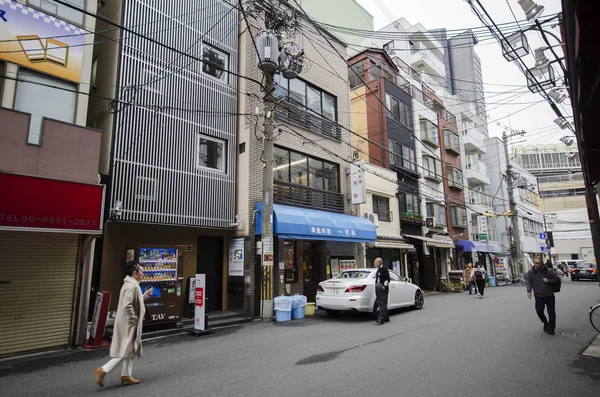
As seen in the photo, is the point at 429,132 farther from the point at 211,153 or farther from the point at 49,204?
the point at 49,204

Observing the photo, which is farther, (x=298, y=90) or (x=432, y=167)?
(x=432, y=167)

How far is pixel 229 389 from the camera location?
4859 mm

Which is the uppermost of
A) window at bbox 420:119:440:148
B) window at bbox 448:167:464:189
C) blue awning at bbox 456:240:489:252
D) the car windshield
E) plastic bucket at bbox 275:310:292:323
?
window at bbox 420:119:440:148

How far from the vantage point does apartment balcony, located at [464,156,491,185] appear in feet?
102

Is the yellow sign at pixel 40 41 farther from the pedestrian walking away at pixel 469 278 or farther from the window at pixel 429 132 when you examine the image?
the window at pixel 429 132

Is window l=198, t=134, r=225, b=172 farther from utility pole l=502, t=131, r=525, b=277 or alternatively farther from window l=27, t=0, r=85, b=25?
utility pole l=502, t=131, r=525, b=277

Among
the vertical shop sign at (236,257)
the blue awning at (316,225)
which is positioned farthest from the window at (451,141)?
the vertical shop sign at (236,257)

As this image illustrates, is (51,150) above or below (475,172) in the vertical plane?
below

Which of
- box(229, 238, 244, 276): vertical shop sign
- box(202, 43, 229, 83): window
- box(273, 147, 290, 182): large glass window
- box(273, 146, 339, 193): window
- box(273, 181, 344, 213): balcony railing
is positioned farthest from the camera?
box(273, 146, 339, 193): window

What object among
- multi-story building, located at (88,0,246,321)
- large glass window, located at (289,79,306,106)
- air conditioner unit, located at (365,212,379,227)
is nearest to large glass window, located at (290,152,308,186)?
large glass window, located at (289,79,306,106)

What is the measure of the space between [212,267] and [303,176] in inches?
212

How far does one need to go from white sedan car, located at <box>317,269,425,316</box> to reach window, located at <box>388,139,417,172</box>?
11.5 metres

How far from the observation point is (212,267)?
40.9 ft

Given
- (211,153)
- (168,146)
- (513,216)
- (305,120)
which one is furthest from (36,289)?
(513,216)
